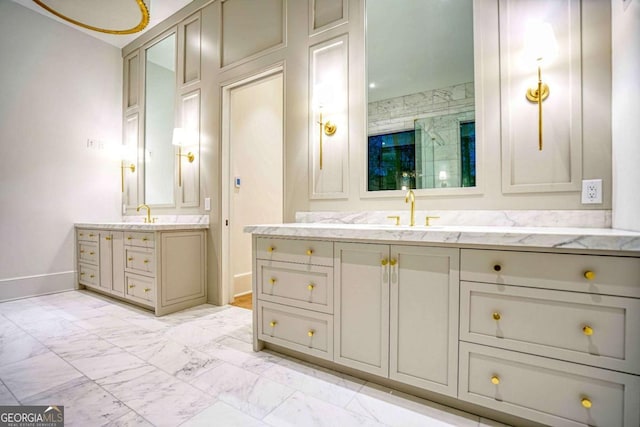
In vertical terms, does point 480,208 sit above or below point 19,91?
below

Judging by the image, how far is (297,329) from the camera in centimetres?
188

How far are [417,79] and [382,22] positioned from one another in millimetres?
534

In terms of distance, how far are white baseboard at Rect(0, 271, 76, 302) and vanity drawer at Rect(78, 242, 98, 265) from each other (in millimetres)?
292

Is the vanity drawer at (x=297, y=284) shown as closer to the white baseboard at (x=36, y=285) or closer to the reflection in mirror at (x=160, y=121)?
the reflection in mirror at (x=160, y=121)

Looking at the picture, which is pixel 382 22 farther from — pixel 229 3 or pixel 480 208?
pixel 229 3

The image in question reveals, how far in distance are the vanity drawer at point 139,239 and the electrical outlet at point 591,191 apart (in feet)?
10.9

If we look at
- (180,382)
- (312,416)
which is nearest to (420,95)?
(312,416)

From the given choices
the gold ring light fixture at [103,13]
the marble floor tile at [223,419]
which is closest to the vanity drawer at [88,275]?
the gold ring light fixture at [103,13]

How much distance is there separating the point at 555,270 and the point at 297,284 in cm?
133

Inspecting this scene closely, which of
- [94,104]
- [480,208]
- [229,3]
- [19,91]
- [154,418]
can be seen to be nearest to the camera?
[154,418]

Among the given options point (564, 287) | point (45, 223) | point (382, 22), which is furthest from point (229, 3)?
point (564, 287)

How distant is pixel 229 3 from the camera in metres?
3.06

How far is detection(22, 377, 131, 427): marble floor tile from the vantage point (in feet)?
4.53

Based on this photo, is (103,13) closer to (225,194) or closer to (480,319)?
(225,194)
